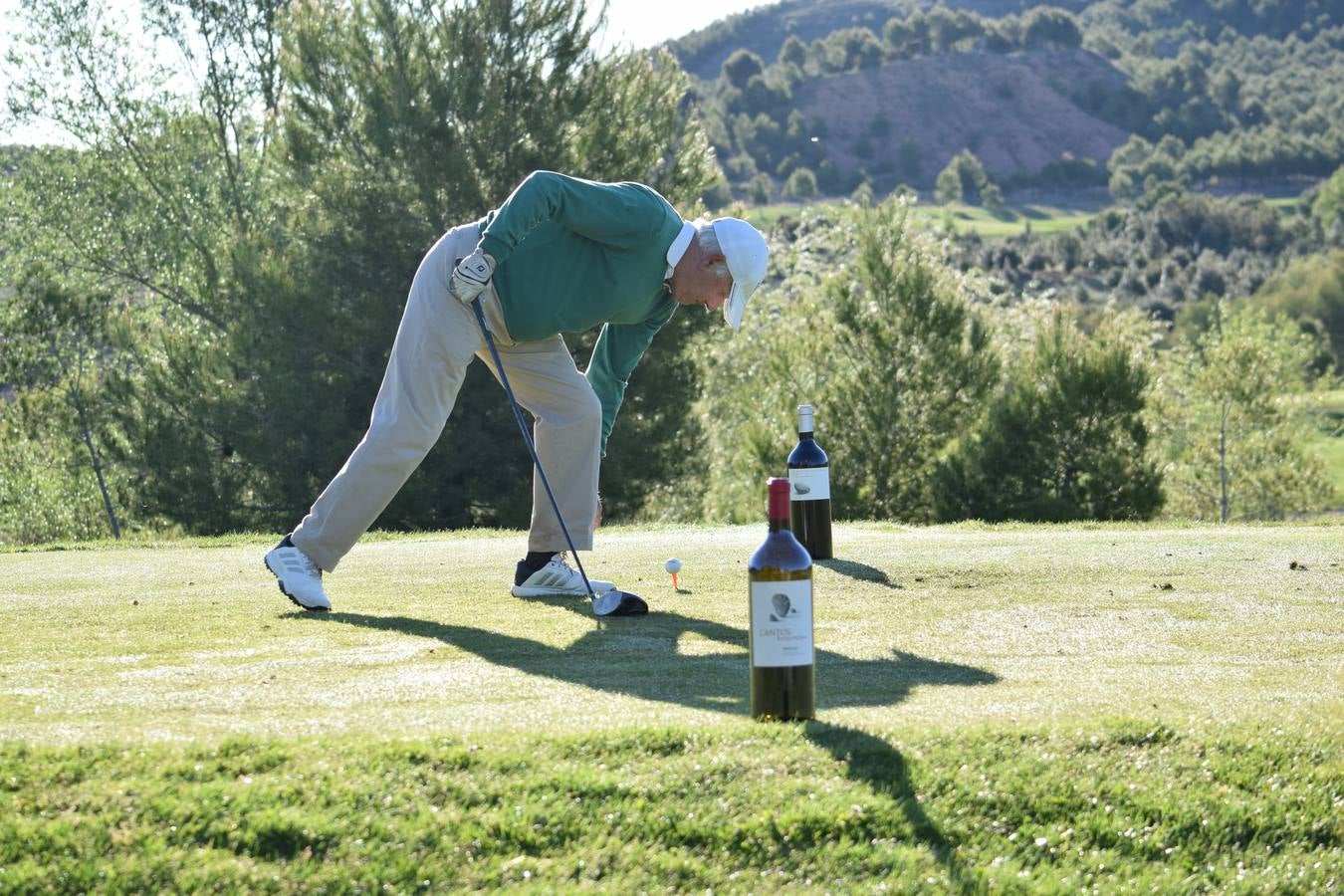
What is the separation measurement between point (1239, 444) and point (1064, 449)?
1299 inches

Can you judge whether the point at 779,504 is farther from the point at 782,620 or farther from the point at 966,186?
the point at 966,186

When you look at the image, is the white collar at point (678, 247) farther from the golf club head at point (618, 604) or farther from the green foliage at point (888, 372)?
the green foliage at point (888, 372)

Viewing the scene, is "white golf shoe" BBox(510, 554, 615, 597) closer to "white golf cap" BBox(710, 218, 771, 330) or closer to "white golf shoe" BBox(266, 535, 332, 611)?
"white golf shoe" BBox(266, 535, 332, 611)

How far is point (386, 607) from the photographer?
7.04 m

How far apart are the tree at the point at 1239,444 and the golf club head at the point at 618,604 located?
49245 millimetres

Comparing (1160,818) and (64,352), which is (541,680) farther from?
(64,352)

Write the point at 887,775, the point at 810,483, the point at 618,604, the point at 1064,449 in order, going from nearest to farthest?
the point at 887,775
the point at 618,604
the point at 810,483
the point at 1064,449

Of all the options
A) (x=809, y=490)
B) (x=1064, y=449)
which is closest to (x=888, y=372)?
(x=1064, y=449)

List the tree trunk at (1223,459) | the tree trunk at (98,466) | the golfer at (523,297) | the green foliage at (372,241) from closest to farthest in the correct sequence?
the golfer at (523,297) → the green foliage at (372,241) → the tree trunk at (98,466) → the tree trunk at (1223,459)

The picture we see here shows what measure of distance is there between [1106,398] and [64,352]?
23.6 metres

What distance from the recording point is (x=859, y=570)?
838 cm

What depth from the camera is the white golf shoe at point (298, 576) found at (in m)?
6.83

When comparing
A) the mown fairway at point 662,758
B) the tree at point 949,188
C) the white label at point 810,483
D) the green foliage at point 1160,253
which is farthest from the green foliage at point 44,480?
the tree at point 949,188

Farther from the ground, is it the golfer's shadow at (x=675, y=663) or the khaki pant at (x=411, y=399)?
the khaki pant at (x=411, y=399)
